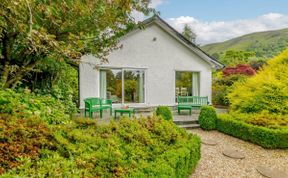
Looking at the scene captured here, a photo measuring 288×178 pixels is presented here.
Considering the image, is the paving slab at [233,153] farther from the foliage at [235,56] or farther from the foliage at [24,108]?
the foliage at [235,56]

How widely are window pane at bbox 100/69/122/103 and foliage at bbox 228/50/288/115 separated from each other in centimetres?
626

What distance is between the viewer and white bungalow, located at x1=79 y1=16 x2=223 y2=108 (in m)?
11.9

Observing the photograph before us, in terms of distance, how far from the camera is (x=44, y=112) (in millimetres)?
5047

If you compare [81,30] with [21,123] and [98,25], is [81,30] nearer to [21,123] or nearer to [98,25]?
[98,25]

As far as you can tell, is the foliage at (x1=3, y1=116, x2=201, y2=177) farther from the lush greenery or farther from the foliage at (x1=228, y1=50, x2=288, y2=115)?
the foliage at (x1=228, y1=50, x2=288, y2=115)

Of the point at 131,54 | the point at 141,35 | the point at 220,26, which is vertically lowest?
the point at 131,54

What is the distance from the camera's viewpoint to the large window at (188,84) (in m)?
14.2

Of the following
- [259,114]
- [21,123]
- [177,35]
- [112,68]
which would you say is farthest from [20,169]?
[177,35]

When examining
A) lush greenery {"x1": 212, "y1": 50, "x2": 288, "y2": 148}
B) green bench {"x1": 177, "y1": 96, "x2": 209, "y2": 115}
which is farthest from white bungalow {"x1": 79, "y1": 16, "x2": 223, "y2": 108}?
lush greenery {"x1": 212, "y1": 50, "x2": 288, "y2": 148}

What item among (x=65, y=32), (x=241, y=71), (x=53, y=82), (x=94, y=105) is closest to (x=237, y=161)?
(x=65, y=32)

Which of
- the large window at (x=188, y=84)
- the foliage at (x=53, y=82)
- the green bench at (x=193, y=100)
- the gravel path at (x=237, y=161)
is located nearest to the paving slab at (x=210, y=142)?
the gravel path at (x=237, y=161)

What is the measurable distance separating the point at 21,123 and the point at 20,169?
1.26m

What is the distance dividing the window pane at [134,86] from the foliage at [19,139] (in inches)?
344

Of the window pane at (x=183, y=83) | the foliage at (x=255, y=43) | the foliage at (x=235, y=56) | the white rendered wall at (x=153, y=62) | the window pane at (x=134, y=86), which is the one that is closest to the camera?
the white rendered wall at (x=153, y=62)
